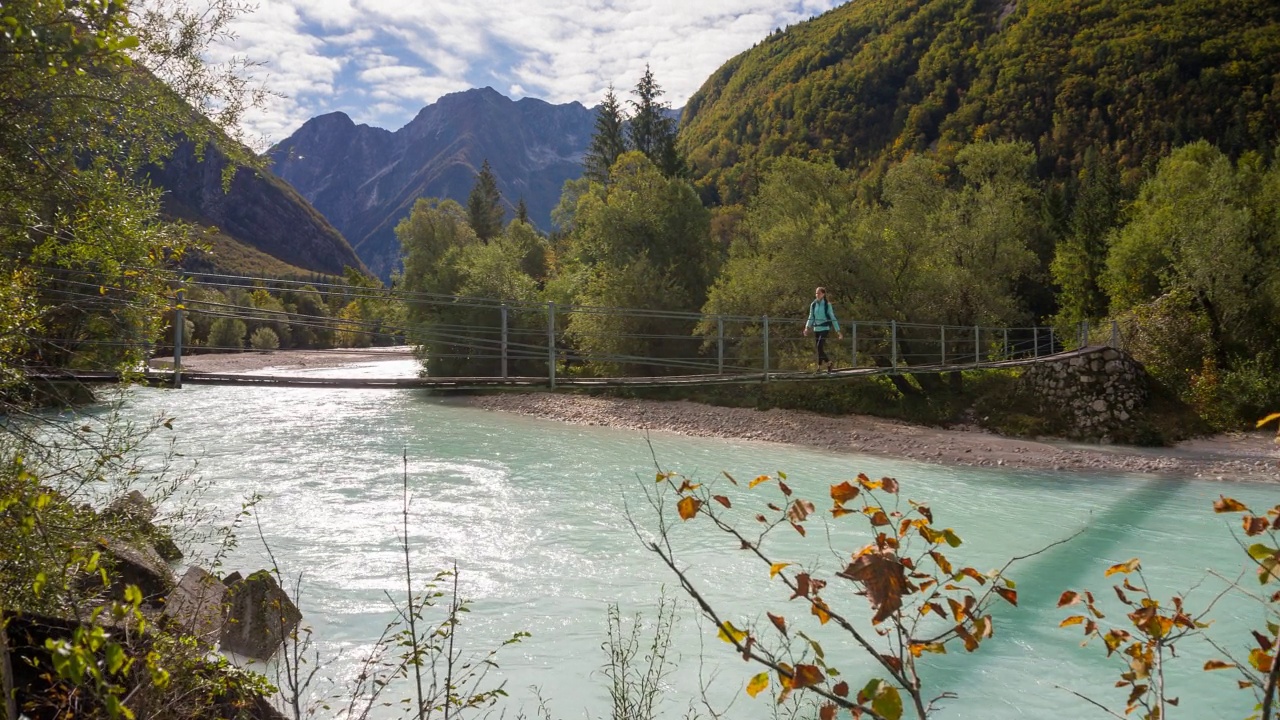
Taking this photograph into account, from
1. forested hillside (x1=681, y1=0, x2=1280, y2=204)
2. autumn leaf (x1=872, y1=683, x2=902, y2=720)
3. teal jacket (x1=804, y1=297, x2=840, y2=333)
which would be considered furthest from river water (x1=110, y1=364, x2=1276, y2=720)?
forested hillside (x1=681, y1=0, x2=1280, y2=204)

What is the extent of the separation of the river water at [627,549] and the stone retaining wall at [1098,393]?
3.26 meters

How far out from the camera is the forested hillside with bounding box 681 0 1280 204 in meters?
43.4

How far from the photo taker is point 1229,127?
38531mm

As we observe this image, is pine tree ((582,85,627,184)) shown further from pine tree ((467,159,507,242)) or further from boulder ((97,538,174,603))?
boulder ((97,538,174,603))

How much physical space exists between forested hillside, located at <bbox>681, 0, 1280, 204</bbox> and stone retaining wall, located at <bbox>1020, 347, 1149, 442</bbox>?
27116 millimetres

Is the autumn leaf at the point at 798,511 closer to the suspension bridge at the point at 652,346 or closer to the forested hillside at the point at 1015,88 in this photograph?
the suspension bridge at the point at 652,346

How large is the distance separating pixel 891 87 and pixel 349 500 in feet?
214

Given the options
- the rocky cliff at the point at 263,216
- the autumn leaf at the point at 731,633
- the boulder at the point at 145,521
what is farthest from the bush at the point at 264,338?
the rocky cliff at the point at 263,216

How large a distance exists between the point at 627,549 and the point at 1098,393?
13086 millimetres

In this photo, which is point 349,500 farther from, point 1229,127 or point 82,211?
point 1229,127

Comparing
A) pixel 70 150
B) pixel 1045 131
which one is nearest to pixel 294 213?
pixel 1045 131

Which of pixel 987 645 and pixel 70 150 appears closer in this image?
pixel 70 150

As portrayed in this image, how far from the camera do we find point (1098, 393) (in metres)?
16.1

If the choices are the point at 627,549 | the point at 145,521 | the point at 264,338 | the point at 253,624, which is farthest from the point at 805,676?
the point at 264,338
